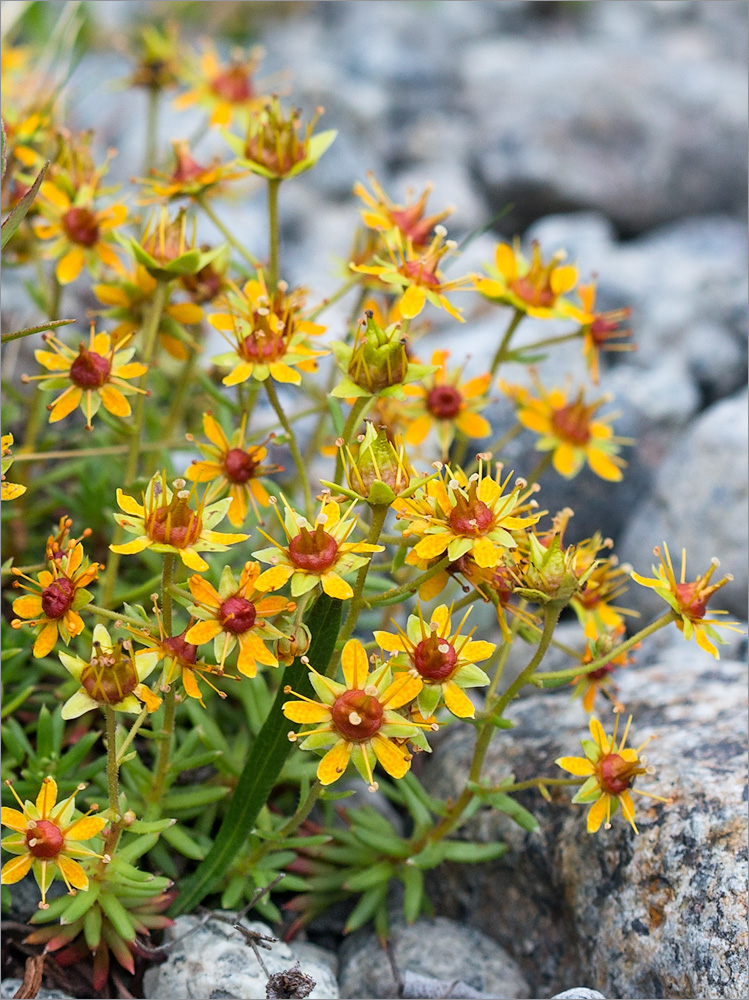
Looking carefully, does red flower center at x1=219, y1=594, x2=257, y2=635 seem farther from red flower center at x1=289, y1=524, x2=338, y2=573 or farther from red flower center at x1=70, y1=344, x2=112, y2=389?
red flower center at x1=70, y1=344, x2=112, y2=389

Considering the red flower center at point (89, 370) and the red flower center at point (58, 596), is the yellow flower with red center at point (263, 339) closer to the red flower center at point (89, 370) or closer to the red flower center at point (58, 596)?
the red flower center at point (89, 370)

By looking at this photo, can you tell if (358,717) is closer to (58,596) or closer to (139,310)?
(58,596)

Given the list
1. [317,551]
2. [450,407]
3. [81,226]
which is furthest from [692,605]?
[81,226]

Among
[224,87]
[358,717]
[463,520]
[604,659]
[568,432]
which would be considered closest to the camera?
[358,717]

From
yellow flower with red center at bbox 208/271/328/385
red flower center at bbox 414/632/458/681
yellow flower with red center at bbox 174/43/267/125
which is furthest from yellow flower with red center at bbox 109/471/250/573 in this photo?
yellow flower with red center at bbox 174/43/267/125

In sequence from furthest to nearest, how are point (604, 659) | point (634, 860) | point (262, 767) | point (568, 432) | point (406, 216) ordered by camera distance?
point (568, 432) < point (406, 216) < point (634, 860) < point (262, 767) < point (604, 659)

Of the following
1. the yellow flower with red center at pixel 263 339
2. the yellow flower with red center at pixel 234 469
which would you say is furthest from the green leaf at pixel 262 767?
the yellow flower with red center at pixel 263 339

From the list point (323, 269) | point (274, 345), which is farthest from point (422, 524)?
point (323, 269)
